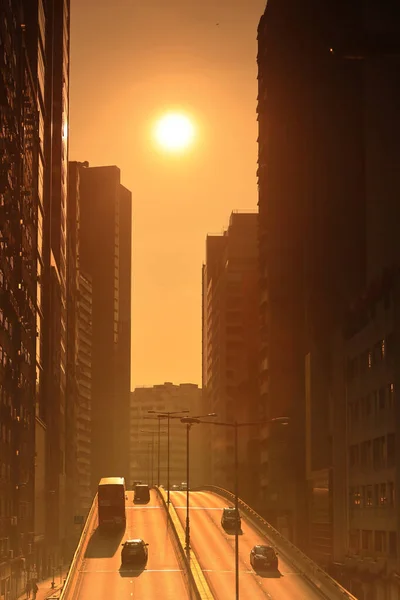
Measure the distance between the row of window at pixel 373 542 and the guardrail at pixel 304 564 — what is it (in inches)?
283

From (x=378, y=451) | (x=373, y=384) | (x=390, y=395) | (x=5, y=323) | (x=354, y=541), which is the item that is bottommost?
(x=354, y=541)

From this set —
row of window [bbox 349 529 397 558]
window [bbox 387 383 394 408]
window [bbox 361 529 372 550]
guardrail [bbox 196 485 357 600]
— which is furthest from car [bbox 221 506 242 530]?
window [bbox 387 383 394 408]

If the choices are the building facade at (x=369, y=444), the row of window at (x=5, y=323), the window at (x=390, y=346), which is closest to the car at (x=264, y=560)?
the building facade at (x=369, y=444)

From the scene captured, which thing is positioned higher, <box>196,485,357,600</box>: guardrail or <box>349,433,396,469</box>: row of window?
<box>349,433,396,469</box>: row of window

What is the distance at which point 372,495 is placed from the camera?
326ft

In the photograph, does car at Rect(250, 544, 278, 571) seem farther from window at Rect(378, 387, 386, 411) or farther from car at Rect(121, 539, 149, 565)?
window at Rect(378, 387, 386, 411)

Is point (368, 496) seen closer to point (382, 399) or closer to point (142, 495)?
point (382, 399)

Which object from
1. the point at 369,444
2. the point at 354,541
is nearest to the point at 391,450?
the point at 369,444

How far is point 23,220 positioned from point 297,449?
69.3m

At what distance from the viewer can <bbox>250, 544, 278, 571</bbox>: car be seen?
89.6 metres

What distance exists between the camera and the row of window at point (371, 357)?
93.8 m

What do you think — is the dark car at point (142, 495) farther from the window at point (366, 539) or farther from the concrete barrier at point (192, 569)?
the window at point (366, 539)

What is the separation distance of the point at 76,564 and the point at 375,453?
28.5 meters

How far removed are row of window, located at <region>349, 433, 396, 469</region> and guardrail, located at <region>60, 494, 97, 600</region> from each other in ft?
89.3
